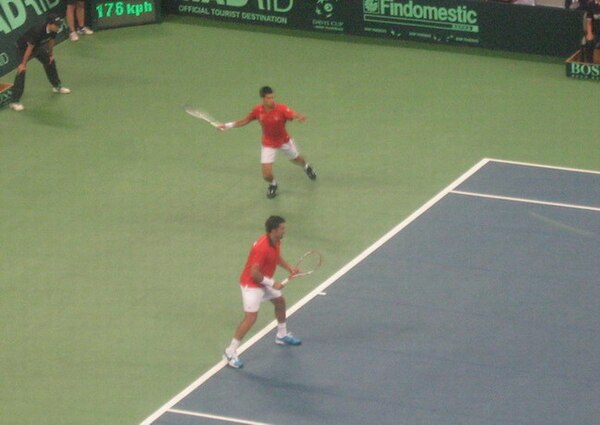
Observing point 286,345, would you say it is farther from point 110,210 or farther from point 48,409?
point 110,210

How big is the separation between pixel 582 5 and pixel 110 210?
37.6ft

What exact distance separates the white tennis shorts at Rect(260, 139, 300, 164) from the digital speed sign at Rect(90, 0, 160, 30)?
31.3 ft

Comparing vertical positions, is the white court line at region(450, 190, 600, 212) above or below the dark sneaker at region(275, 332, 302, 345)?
above

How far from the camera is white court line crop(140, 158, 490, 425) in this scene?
1881 cm

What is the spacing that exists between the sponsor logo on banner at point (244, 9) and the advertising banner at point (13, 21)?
3.71 meters

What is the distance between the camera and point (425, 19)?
31.9 meters

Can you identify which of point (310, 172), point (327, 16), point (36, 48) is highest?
point (36, 48)

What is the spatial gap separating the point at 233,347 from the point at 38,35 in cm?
1138

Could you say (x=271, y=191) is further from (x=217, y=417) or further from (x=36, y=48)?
(x=217, y=417)

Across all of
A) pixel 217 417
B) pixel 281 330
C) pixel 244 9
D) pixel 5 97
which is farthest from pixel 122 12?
pixel 217 417

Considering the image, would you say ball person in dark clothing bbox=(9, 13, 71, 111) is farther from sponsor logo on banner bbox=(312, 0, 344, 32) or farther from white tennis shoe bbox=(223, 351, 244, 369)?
white tennis shoe bbox=(223, 351, 244, 369)

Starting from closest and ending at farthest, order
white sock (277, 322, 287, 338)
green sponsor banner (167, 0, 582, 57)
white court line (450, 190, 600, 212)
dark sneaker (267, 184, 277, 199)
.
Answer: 1. white sock (277, 322, 287, 338)
2. white court line (450, 190, 600, 212)
3. dark sneaker (267, 184, 277, 199)
4. green sponsor banner (167, 0, 582, 57)

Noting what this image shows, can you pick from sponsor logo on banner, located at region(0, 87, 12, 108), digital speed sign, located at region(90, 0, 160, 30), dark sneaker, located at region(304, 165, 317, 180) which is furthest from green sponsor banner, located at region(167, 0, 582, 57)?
dark sneaker, located at region(304, 165, 317, 180)

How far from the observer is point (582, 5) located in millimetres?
30234
